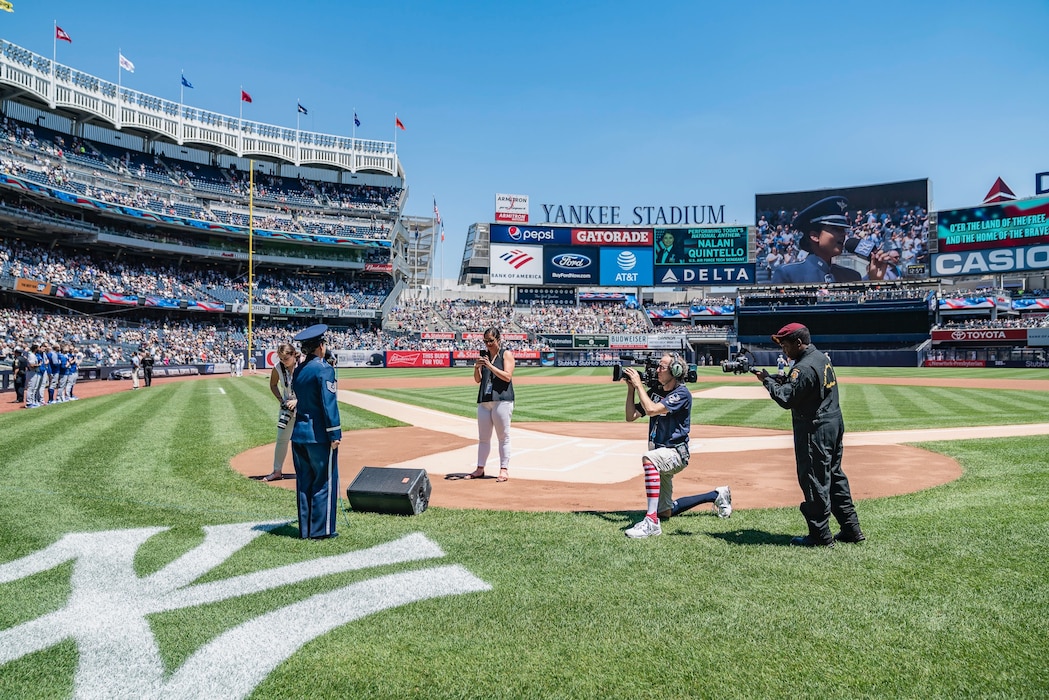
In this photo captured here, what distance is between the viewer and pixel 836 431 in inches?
226

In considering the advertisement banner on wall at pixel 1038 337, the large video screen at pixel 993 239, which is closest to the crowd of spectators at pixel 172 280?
the large video screen at pixel 993 239

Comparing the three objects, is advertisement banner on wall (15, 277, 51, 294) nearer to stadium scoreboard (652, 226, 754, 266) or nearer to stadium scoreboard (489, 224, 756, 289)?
stadium scoreboard (489, 224, 756, 289)

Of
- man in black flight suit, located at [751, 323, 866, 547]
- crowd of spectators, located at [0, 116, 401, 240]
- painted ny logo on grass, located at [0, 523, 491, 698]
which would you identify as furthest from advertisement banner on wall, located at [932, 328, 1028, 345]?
painted ny logo on grass, located at [0, 523, 491, 698]

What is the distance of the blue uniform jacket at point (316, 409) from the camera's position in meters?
6.21

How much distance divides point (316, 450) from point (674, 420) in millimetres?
3598

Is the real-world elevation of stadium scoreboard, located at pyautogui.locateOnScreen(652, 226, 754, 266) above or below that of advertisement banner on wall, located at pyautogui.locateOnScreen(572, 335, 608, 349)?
above

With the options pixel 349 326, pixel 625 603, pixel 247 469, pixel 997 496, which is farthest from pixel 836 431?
pixel 349 326

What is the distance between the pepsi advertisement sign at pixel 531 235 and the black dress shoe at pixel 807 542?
67.4 meters

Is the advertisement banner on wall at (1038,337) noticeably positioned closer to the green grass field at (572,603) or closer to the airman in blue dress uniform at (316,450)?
the green grass field at (572,603)

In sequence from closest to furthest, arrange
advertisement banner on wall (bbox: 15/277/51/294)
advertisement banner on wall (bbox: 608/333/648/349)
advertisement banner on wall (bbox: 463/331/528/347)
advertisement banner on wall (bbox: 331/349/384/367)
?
advertisement banner on wall (bbox: 15/277/51/294) < advertisement banner on wall (bbox: 331/349/384/367) < advertisement banner on wall (bbox: 463/331/528/347) < advertisement banner on wall (bbox: 608/333/648/349)

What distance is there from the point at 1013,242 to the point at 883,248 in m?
10.4

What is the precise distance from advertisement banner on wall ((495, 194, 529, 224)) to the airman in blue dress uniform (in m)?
68.0

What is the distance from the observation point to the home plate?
25494 mm

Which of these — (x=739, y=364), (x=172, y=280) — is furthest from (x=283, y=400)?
(x=172, y=280)
